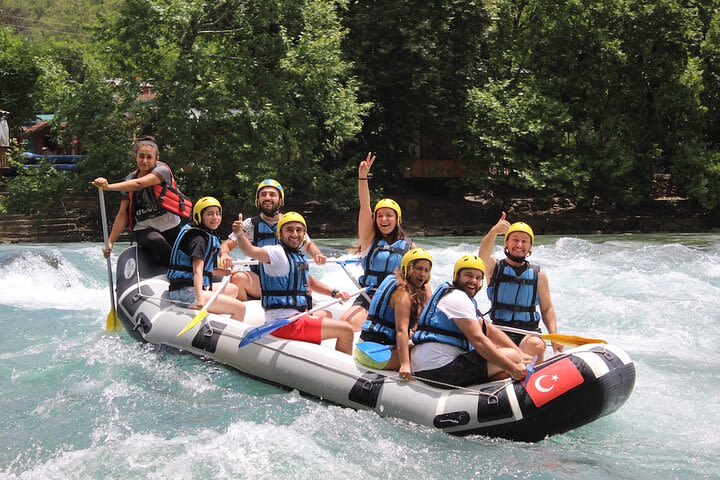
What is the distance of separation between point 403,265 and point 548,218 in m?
16.3

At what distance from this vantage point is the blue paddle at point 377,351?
16.3ft

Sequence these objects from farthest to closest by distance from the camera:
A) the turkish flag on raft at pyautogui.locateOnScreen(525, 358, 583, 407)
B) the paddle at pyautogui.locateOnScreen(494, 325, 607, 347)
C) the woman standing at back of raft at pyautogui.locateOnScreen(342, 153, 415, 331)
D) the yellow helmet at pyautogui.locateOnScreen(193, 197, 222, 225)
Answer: the yellow helmet at pyautogui.locateOnScreen(193, 197, 222, 225) → the woman standing at back of raft at pyautogui.locateOnScreen(342, 153, 415, 331) → the paddle at pyautogui.locateOnScreen(494, 325, 607, 347) → the turkish flag on raft at pyautogui.locateOnScreen(525, 358, 583, 407)

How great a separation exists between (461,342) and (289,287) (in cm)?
135

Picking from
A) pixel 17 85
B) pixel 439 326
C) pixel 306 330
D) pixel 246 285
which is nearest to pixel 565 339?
pixel 439 326

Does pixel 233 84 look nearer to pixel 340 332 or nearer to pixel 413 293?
pixel 340 332

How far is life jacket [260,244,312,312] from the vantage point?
5535mm

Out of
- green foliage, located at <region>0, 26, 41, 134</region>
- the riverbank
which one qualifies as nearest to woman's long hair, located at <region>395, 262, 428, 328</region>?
the riverbank

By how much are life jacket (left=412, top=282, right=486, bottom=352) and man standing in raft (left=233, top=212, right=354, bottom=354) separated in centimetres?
88

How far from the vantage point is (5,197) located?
17.6 m

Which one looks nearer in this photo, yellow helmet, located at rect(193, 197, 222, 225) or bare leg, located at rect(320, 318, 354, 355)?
bare leg, located at rect(320, 318, 354, 355)

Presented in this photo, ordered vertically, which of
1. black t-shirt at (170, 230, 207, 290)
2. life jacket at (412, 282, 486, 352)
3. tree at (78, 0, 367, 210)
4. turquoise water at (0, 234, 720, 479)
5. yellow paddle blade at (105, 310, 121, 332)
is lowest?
turquoise water at (0, 234, 720, 479)

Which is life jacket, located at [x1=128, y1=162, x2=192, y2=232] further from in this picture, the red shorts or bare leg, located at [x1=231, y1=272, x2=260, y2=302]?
the red shorts

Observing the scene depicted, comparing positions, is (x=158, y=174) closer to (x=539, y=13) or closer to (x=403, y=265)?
(x=403, y=265)

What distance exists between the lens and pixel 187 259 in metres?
6.25
